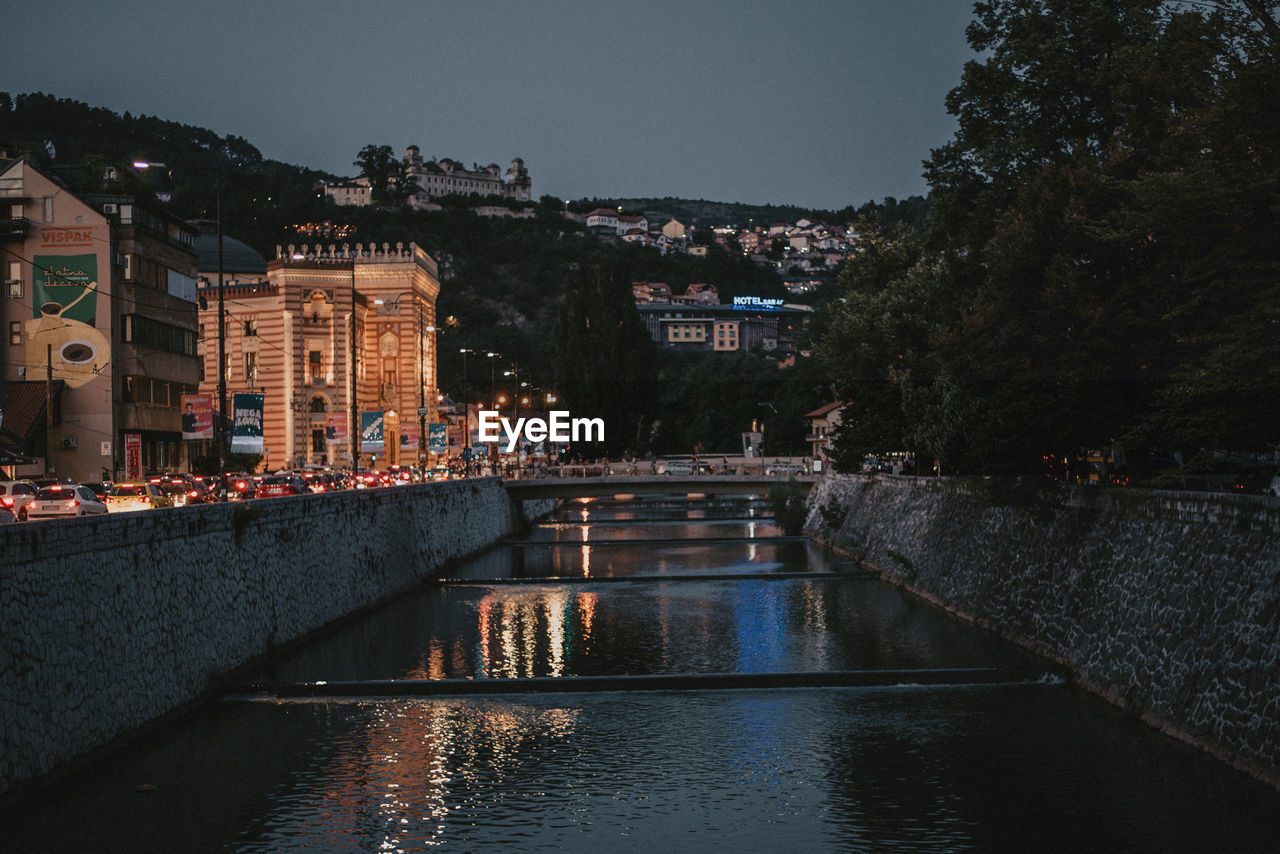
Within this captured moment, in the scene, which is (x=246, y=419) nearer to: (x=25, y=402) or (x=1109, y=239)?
(x=1109, y=239)

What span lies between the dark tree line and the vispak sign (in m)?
50.4

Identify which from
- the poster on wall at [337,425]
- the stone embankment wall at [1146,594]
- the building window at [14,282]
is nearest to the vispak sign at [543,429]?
the poster on wall at [337,425]

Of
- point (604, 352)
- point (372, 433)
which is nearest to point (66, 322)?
point (372, 433)

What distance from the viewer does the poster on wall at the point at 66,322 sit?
77.2 m

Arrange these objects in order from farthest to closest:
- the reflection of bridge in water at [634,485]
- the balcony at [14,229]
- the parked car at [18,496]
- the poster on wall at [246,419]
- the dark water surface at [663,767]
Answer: the reflection of bridge in water at [634,485] → the balcony at [14,229] → the parked car at [18,496] → the poster on wall at [246,419] → the dark water surface at [663,767]

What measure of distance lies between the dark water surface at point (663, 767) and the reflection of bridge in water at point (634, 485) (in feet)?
149

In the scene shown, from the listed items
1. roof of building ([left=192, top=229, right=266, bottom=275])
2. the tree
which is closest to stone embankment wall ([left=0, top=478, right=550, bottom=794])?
the tree

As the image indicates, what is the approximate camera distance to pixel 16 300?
77.5 m

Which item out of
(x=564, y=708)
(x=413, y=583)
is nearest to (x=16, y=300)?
(x=413, y=583)

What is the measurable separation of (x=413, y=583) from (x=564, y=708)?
2637cm

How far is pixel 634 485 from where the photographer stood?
86.3 metres

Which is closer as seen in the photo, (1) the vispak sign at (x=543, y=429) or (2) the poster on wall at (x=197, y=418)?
(2) the poster on wall at (x=197, y=418)

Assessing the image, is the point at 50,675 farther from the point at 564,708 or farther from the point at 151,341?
the point at 151,341

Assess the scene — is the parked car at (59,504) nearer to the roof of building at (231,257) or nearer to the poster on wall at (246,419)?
the poster on wall at (246,419)
